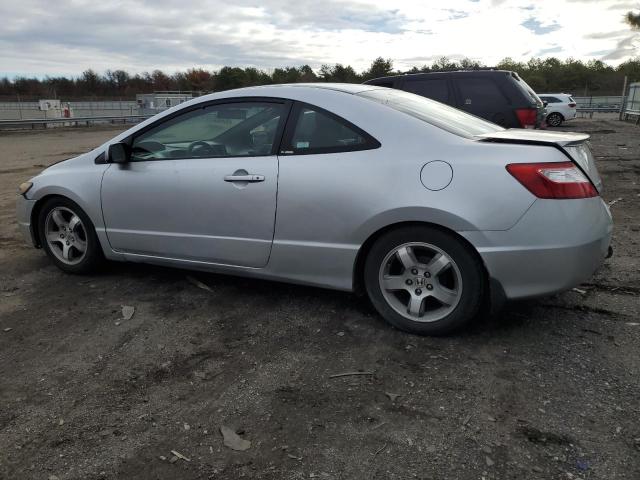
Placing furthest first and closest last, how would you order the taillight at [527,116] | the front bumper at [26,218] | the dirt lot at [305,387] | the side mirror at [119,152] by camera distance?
the taillight at [527,116]
the front bumper at [26,218]
the side mirror at [119,152]
the dirt lot at [305,387]

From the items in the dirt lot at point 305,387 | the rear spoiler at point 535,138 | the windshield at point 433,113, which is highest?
the windshield at point 433,113

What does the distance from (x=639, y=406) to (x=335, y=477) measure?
153cm

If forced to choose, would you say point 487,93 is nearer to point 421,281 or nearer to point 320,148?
point 320,148

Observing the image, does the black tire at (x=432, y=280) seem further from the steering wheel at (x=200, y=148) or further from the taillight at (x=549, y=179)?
the steering wheel at (x=200, y=148)

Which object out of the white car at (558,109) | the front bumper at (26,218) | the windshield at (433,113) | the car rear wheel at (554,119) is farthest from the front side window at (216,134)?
the car rear wheel at (554,119)

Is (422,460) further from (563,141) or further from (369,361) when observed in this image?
(563,141)

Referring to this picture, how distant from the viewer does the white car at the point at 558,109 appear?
2527 centimetres

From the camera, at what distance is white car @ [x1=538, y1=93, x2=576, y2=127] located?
25266 millimetres

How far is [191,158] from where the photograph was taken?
4035 millimetres

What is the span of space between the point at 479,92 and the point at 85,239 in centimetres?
654

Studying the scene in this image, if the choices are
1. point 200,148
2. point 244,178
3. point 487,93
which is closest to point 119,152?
point 200,148

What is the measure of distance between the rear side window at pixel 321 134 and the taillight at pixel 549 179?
88 cm

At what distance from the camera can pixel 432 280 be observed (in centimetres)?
331

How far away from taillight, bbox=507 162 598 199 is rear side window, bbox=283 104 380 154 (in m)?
0.88
